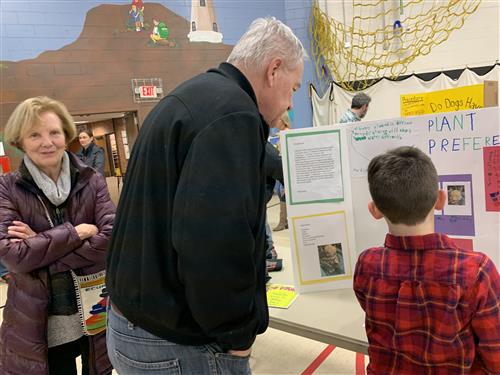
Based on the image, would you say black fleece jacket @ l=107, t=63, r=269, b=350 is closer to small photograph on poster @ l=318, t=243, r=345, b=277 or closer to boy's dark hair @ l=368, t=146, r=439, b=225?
boy's dark hair @ l=368, t=146, r=439, b=225

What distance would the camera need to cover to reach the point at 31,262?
143 cm

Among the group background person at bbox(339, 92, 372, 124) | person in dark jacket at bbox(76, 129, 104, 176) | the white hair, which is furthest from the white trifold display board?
person in dark jacket at bbox(76, 129, 104, 176)

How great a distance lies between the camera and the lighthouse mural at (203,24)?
6520mm

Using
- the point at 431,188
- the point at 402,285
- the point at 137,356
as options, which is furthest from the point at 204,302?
the point at 431,188

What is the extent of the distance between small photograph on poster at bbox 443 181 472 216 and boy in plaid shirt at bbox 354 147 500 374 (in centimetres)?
40

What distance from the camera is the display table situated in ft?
4.54

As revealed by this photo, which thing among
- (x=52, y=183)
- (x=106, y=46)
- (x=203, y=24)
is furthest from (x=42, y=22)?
(x=52, y=183)

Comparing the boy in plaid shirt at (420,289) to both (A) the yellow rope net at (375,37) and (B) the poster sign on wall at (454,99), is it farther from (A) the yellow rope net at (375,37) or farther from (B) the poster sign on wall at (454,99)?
(A) the yellow rope net at (375,37)

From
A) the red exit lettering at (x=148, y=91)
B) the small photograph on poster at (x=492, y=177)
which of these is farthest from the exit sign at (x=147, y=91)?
the small photograph on poster at (x=492, y=177)

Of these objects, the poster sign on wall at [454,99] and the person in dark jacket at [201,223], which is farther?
the poster sign on wall at [454,99]

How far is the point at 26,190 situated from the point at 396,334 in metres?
1.38

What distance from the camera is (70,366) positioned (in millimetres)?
1641

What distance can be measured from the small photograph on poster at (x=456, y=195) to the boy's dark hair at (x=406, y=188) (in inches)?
19.0

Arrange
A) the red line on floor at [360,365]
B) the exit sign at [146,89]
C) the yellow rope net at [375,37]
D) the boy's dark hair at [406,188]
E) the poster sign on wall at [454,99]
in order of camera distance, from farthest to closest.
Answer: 1. the yellow rope net at [375,37]
2. the exit sign at [146,89]
3. the red line on floor at [360,365]
4. the poster sign on wall at [454,99]
5. the boy's dark hair at [406,188]
